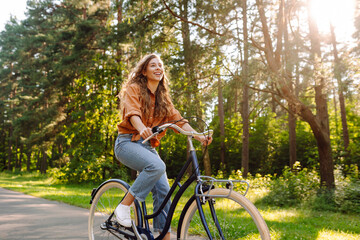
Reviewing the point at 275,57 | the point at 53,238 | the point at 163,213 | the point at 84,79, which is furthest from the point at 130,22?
the point at 163,213

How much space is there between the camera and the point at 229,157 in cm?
2450

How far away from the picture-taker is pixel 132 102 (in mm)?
2980

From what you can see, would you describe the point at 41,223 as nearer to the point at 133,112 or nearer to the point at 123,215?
the point at 123,215

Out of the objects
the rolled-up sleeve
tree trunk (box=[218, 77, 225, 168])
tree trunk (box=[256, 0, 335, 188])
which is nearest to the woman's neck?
the rolled-up sleeve

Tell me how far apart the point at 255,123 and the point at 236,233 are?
2255 cm

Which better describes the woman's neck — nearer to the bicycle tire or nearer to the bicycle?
the bicycle

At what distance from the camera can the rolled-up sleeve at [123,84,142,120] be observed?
292 centimetres

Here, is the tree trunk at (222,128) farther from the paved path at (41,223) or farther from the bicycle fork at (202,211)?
the bicycle fork at (202,211)

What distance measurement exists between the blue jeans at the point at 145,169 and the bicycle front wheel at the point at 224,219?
0.45 metres

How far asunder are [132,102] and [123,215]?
103 centimetres

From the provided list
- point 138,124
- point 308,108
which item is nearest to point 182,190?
point 138,124

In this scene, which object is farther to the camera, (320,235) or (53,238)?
(320,235)

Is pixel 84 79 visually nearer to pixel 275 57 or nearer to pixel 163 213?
pixel 275 57

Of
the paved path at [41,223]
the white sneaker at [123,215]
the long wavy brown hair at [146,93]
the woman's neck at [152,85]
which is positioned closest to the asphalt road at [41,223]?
the paved path at [41,223]
